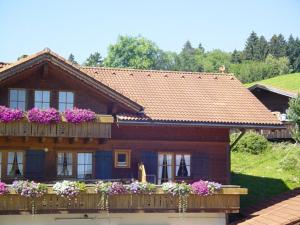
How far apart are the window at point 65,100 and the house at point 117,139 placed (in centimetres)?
4

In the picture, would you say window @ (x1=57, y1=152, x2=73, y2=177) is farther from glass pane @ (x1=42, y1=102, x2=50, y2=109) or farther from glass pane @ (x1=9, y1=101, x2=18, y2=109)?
glass pane @ (x1=9, y1=101, x2=18, y2=109)

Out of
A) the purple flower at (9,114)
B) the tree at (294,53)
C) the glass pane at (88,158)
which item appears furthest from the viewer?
the tree at (294,53)

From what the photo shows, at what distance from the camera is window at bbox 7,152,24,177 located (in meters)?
21.8

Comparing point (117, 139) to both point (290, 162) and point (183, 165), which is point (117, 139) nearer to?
point (183, 165)

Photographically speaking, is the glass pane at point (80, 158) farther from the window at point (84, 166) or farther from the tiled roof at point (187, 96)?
the tiled roof at point (187, 96)

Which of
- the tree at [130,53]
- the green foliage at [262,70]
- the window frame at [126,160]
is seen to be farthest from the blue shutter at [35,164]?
the green foliage at [262,70]

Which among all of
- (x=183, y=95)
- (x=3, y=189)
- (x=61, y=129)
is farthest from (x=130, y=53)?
(x=3, y=189)

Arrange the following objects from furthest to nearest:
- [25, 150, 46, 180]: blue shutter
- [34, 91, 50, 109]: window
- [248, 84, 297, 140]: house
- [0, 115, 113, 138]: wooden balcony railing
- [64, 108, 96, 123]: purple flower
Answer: [248, 84, 297, 140]: house → [34, 91, 50, 109]: window → [25, 150, 46, 180]: blue shutter → [64, 108, 96, 123]: purple flower → [0, 115, 113, 138]: wooden balcony railing

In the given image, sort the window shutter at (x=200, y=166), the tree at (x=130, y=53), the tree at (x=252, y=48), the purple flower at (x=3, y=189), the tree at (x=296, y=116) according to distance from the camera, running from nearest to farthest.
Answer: the purple flower at (x=3, y=189) → the window shutter at (x=200, y=166) → the tree at (x=296, y=116) → the tree at (x=130, y=53) → the tree at (x=252, y=48)

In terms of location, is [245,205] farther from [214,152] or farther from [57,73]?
[57,73]

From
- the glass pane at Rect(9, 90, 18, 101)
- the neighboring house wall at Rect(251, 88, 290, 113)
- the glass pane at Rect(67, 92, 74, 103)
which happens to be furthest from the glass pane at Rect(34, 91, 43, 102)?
the neighboring house wall at Rect(251, 88, 290, 113)

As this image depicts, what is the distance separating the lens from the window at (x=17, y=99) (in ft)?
72.9

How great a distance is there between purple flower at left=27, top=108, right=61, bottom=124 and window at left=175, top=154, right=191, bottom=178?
5.89 metres

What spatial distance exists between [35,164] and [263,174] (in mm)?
15344
